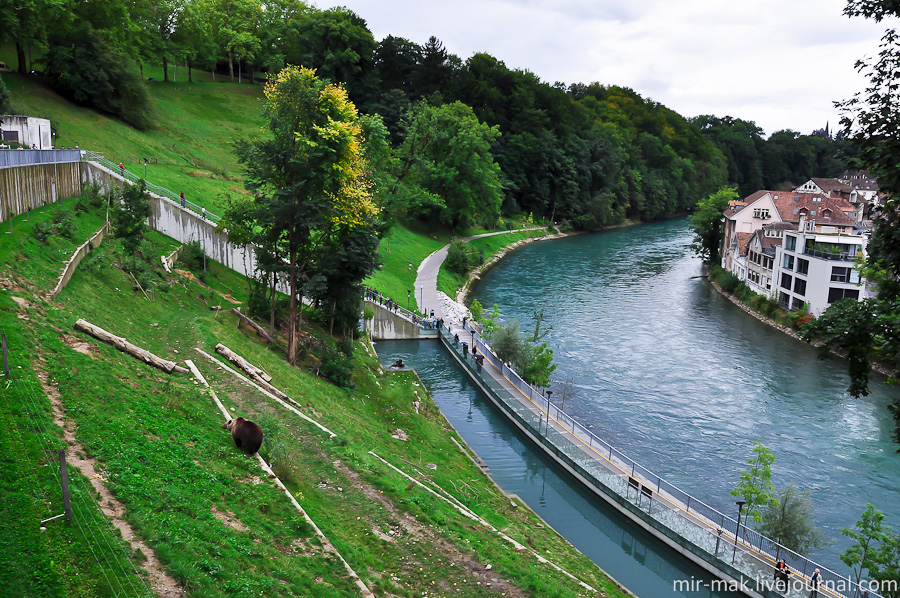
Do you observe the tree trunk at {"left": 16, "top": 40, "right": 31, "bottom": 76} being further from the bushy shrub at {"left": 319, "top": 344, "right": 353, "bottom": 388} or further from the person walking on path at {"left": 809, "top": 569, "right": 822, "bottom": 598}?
the person walking on path at {"left": 809, "top": 569, "right": 822, "bottom": 598}

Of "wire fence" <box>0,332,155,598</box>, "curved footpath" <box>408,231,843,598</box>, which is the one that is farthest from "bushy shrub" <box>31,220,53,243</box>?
"curved footpath" <box>408,231,843,598</box>

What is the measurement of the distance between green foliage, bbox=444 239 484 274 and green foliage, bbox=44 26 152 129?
3441cm

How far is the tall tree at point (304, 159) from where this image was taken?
27625 millimetres

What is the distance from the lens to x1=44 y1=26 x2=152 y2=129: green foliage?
193 ft

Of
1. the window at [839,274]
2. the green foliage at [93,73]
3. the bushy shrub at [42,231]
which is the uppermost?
the green foliage at [93,73]

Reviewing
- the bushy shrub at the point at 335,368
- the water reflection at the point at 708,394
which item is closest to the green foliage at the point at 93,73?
the water reflection at the point at 708,394

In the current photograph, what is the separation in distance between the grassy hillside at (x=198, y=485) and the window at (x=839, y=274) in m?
42.3

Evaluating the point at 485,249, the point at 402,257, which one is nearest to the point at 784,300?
the point at 485,249

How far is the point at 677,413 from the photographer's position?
35438mm

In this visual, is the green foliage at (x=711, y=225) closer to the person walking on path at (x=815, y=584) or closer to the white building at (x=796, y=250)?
the white building at (x=796, y=250)

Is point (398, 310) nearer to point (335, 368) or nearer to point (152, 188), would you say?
point (335, 368)

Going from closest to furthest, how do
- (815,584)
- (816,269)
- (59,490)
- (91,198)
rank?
(59,490) → (815,584) → (91,198) → (816,269)

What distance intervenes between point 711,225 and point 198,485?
78.8m

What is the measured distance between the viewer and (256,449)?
1638 cm
